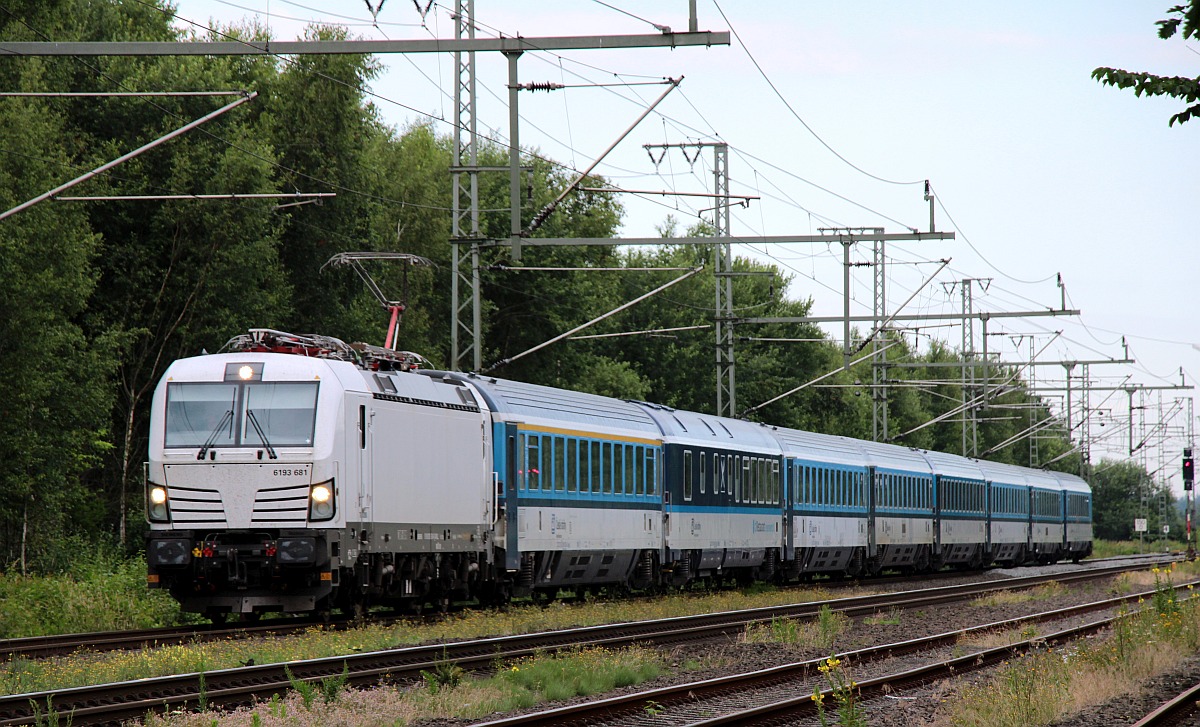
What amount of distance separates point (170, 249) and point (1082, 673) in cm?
3181

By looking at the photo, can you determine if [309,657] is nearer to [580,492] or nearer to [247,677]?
[247,677]

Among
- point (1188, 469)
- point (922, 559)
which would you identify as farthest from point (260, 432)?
point (1188, 469)

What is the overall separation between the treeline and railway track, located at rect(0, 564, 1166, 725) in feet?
30.2

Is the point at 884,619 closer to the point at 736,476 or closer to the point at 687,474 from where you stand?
the point at 687,474

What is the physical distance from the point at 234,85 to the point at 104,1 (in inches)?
234

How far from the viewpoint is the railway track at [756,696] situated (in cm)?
1324

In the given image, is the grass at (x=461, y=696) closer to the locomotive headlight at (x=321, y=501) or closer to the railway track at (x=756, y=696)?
the railway track at (x=756, y=696)

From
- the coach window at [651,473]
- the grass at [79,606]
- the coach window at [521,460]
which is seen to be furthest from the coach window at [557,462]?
the grass at [79,606]

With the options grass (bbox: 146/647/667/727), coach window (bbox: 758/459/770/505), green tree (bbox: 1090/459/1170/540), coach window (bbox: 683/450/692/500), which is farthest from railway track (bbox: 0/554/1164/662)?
green tree (bbox: 1090/459/1170/540)

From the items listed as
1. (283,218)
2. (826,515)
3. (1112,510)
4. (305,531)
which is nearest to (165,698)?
(305,531)

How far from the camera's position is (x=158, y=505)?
20500 millimetres

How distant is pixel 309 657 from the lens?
1709 cm

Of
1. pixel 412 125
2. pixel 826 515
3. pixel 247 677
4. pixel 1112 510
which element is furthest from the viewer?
pixel 1112 510

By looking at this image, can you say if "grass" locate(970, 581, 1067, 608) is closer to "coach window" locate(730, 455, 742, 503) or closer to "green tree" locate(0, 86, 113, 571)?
"coach window" locate(730, 455, 742, 503)
